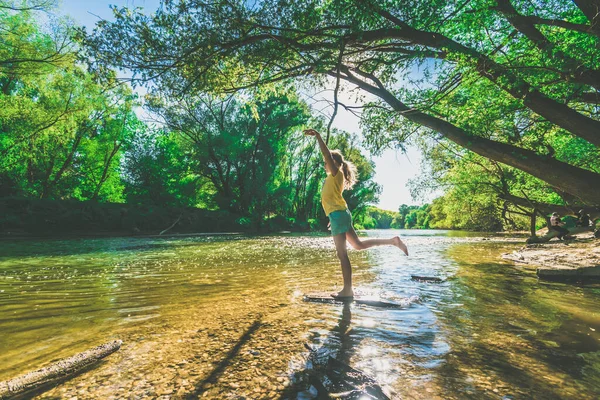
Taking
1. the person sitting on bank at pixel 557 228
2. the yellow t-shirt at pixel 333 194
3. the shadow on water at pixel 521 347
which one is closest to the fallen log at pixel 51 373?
the shadow on water at pixel 521 347

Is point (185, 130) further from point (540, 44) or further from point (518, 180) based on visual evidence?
point (540, 44)

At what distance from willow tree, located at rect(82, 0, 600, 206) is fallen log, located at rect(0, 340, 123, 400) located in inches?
218

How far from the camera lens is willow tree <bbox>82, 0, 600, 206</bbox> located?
21.3ft

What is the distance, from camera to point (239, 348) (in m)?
2.94

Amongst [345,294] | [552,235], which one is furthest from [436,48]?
[552,235]

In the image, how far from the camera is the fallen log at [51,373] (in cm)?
199

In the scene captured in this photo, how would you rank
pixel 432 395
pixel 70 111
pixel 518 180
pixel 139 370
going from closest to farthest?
pixel 432 395
pixel 139 370
pixel 518 180
pixel 70 111

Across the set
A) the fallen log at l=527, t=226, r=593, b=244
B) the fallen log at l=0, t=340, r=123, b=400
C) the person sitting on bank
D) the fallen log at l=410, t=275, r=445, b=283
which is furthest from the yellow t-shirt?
the person sitting on bank

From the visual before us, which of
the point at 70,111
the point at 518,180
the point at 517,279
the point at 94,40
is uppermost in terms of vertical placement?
the point at 70,111

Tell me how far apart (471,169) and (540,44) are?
17943 millimetres

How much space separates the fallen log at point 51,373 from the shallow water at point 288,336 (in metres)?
0.09

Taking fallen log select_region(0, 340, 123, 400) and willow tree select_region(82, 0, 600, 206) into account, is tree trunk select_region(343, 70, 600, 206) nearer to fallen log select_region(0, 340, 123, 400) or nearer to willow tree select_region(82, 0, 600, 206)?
willow tree select_region(82, 0, 600, 206)

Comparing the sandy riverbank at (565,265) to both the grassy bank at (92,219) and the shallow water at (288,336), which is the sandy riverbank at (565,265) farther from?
the grassy bank at (92,219)

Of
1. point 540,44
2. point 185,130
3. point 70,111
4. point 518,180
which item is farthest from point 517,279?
point 185,130
